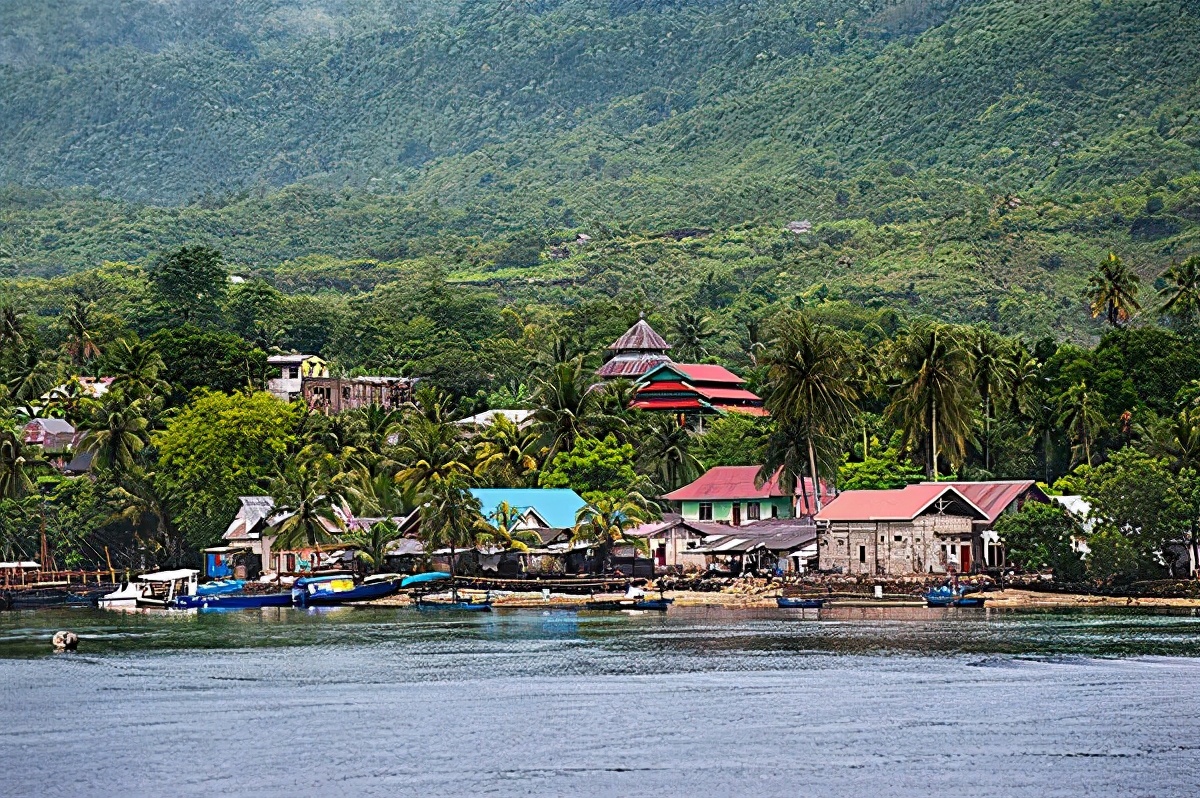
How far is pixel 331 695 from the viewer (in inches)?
2176

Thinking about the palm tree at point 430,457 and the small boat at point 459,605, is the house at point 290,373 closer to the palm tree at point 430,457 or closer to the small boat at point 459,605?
the palm tree at point 430,457

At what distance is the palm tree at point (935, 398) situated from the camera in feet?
313

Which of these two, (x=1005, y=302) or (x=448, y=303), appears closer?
(x=448, y=303)

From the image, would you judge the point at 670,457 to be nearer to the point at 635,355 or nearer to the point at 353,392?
the point at 635,355

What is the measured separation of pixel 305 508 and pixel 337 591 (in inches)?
204

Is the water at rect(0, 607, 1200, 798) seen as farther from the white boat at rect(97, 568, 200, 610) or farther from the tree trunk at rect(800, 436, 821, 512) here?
the tree trunk at rect(800, 436, 821, 512)

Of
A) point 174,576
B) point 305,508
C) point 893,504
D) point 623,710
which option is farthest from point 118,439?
point 623,710

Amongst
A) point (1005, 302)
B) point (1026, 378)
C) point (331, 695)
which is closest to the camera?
point (331, 695)

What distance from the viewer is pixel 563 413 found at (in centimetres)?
10269

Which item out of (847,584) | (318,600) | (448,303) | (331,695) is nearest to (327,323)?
(448,303)

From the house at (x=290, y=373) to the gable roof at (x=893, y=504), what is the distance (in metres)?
59.2

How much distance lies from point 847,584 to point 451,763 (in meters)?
45.6

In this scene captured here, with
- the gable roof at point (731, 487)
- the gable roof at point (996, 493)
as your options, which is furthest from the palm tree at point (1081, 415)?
the gable roof at point (731, 487)

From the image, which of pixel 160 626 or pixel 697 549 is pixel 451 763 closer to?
pixel 160 626
